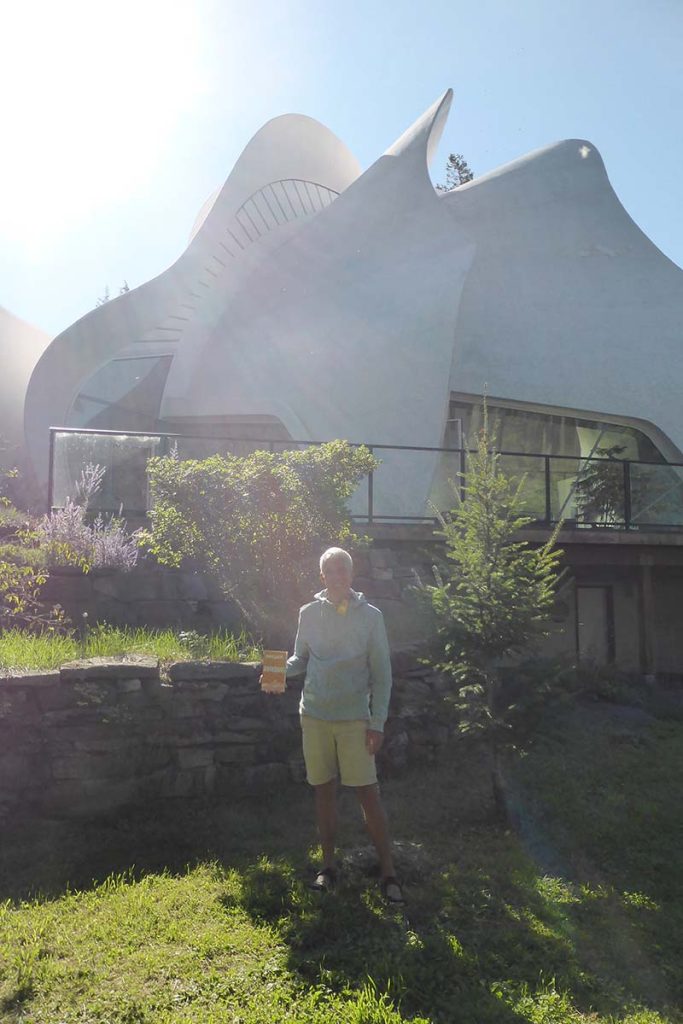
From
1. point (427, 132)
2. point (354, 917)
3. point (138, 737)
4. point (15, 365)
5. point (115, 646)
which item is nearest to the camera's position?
point (354, 917)

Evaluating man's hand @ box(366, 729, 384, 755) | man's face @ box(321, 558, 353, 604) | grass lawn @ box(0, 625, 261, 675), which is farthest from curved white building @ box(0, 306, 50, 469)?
man's hand @ box(366, 729, 384, 755)

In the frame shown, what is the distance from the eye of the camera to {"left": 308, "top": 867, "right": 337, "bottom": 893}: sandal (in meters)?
3.75

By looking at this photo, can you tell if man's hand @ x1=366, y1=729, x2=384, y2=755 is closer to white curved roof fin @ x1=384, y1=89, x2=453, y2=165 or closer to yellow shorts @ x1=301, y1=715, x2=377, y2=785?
yellow shorts @ x1=301, y1=715, x2=377, y2=785

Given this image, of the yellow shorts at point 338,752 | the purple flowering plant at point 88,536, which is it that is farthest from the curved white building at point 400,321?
the yellow shorts at point 338,752

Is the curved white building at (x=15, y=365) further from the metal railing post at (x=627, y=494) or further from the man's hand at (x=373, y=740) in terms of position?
the man's hand at (x=373, y=740)

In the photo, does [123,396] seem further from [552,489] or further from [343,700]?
[343,700]

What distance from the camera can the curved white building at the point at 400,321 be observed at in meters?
12.4

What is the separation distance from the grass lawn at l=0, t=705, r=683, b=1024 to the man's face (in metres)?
1.43

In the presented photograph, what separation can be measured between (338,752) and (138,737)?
1.51 metres

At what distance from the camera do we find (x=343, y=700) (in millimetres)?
3916

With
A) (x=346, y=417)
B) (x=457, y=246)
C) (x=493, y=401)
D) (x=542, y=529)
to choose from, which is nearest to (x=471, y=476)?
(x=542, y=529)

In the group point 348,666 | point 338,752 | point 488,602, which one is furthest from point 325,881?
point 488,602

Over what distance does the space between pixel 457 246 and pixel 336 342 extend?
106 inches

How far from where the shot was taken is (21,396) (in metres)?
20.3
